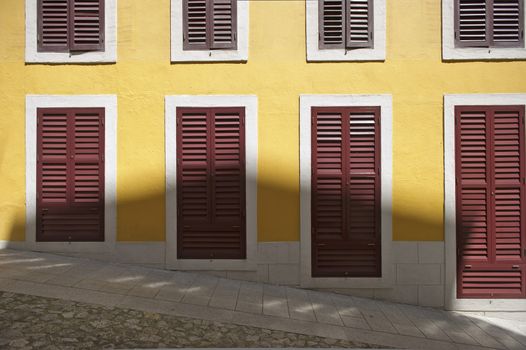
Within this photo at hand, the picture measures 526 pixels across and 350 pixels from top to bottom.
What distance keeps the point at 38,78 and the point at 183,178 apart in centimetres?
277

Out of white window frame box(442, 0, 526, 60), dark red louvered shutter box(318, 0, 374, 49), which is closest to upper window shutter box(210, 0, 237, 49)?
dark red louvered shutter box(318, 0, 374, 49)

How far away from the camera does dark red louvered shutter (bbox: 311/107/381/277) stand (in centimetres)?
659

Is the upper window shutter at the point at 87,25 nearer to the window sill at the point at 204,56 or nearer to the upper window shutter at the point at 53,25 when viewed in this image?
the upper window shutter at the point at 53,25

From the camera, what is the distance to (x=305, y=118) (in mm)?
6602

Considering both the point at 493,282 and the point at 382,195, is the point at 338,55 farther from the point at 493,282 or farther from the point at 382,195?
the point at 493,282

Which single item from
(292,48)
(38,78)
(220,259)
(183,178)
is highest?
(292,48)

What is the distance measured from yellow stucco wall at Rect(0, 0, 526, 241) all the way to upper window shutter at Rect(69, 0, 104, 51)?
12.3 inches

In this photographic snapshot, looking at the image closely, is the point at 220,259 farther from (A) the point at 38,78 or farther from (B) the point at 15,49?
(B) the point at 15,49

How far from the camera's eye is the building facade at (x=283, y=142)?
656cm

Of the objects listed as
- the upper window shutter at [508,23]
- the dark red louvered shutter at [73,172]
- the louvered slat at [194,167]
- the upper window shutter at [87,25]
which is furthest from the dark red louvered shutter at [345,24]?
the dark red louvered shutter at [73,172]

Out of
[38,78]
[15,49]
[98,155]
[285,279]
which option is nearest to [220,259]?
[285,279]

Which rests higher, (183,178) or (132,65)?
(132,65)

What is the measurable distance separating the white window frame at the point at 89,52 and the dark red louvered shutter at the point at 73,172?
0.78 metres

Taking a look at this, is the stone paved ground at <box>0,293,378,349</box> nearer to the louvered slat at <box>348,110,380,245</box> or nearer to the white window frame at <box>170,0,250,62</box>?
the louvered slat at <box>348,110,380,245</box>
